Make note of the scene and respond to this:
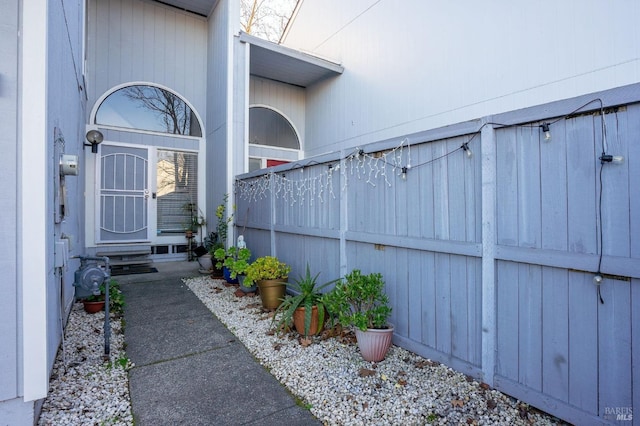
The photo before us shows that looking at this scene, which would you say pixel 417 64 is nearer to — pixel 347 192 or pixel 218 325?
pixel 347 192

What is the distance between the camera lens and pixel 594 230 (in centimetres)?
170

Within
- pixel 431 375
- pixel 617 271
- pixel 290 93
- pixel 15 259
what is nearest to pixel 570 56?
pixel 617 271

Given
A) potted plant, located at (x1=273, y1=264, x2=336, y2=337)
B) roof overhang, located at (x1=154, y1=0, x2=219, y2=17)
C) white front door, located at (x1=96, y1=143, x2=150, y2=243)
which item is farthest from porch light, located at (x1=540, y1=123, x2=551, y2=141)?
roof overhang, located at (x1=154, y1=0, x2=219, y2=17)

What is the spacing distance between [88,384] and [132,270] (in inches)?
162

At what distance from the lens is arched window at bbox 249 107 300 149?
7.73 metres

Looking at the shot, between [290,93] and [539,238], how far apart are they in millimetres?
7283

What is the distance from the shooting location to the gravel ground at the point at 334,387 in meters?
1.88

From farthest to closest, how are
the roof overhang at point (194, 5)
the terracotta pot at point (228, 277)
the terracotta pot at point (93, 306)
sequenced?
the roof overhang at point (194, 5) < the terracotta pot at point (228, 277) < the terracotta pot at point (93, 306)

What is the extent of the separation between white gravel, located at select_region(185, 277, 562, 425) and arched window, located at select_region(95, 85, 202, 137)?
5.30 m

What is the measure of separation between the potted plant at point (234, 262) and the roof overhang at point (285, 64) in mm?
3778

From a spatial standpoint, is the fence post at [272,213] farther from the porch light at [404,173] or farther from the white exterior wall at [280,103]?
the white exterior wall at [280,103]

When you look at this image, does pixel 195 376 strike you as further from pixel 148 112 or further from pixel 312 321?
pixel 148 112

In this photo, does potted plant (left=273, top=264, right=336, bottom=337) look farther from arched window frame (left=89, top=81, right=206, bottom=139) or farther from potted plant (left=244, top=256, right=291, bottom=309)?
arched window frame (left=89, top=81, right=206, bottom=139)

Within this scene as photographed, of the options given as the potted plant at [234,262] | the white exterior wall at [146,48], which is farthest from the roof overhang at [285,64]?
the potted plant at [234,262]
